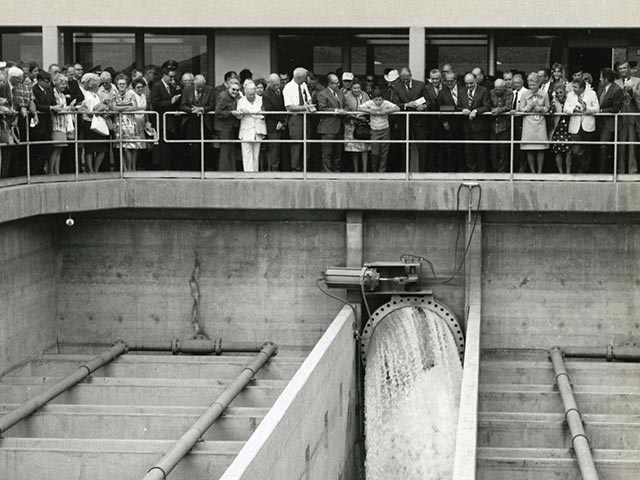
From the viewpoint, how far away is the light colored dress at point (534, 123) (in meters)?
21.2

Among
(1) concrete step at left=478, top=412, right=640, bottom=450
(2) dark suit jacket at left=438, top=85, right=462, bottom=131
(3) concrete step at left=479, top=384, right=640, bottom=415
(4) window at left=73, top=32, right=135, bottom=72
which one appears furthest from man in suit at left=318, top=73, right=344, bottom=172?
(4) window at left=73, top=32, right=135, bottom=72

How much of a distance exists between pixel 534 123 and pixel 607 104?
1.09 metres

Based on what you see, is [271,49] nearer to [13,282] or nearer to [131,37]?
[131,37]

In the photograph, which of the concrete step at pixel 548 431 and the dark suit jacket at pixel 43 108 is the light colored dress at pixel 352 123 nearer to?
the dark suit jacket at pixel 43 108

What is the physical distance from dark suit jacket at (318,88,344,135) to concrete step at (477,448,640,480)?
607cm

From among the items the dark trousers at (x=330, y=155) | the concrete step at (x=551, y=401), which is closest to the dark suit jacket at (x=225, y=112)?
the dark trousers at (x=330, y=155)

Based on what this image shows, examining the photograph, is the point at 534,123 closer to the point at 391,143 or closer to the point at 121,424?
the point at 391,143

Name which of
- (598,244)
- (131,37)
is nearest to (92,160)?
(131,37)

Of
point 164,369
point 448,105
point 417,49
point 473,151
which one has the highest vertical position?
point 417,49

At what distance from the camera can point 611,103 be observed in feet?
69.7

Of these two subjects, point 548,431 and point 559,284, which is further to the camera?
point 559,284

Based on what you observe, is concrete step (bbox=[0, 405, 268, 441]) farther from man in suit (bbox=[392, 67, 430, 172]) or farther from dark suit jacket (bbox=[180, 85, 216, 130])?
man in suit (bbox=[392, 67, 430, 172])

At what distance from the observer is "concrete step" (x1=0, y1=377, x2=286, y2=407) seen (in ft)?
62.8

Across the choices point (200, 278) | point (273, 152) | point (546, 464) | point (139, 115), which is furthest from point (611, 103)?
point (139, 115)
